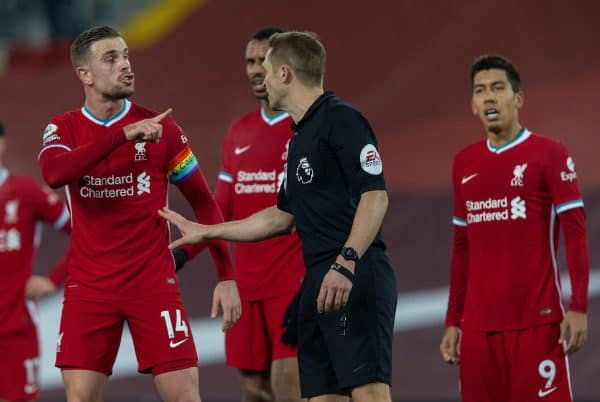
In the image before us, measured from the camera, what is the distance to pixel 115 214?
5.96 meters

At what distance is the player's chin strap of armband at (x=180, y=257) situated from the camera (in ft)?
22.2

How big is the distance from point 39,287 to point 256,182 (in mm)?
2125

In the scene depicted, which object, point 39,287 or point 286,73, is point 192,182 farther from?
point 39,287

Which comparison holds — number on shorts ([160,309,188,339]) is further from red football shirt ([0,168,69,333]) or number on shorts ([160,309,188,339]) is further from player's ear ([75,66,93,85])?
red football shirt ([0,168,69,333])

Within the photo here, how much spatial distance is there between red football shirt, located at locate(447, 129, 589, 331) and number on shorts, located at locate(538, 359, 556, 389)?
0.68ft

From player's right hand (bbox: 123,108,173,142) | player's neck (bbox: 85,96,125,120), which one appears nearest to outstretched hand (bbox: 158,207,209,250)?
player's right hand (bbox: 123,108,173,142)

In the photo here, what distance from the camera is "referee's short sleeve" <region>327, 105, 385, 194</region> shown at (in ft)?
17.7

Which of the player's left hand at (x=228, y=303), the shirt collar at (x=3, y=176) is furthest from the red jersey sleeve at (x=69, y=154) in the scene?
the shirt collar at (x=3, y=176)

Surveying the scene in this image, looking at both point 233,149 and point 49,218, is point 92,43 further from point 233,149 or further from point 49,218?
point 49,218

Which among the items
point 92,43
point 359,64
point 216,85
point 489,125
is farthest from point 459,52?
point 92,43

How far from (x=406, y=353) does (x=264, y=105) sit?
323 centimetres

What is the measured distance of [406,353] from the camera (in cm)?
1009

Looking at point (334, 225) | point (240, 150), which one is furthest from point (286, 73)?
point (240, 150)

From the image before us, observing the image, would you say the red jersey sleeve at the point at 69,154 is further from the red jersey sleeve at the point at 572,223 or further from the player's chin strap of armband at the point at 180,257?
the red jersey sleeve at the point at 572,223
